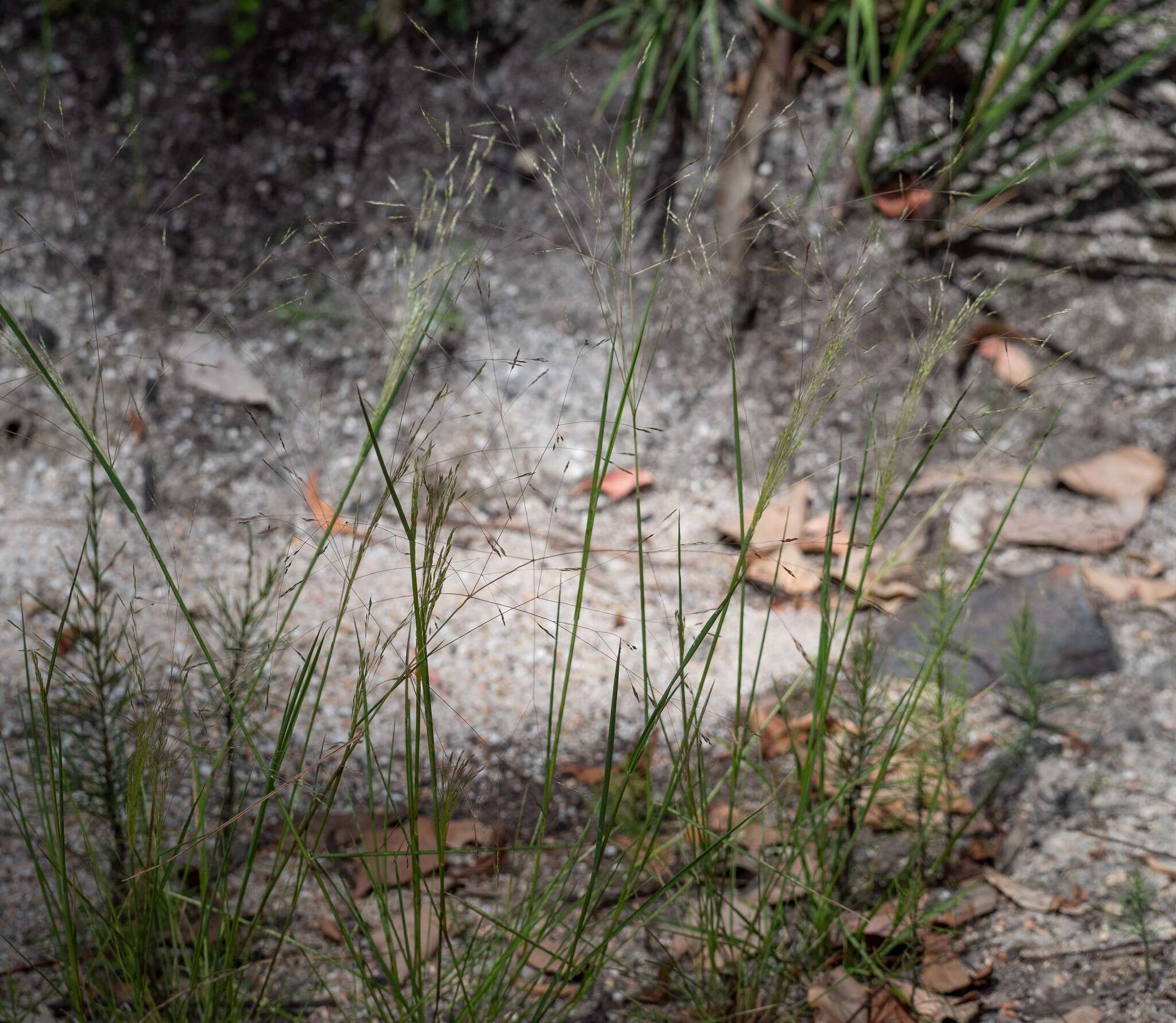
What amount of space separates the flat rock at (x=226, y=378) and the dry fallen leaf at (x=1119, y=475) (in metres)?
1.87

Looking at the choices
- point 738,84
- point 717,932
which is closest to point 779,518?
point 738,84

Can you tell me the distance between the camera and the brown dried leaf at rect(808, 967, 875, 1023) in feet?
3.76

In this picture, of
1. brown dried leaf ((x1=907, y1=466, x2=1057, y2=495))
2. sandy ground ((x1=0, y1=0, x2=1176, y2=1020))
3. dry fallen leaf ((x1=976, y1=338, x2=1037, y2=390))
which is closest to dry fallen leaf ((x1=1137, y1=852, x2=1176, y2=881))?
sandy ground ((x1=0, y1=0, x2=1176, y2=1020))

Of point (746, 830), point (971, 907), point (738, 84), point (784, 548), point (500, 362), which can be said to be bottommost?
point (971, 907)

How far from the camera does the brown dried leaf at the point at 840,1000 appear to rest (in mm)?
1146

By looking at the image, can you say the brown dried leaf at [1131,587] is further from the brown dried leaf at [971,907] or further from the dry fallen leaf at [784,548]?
the brown dried leaf at [971,907]

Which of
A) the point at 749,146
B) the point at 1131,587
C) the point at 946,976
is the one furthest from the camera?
the point at 749,146

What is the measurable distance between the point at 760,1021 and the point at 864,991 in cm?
14

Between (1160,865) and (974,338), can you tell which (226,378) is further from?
(1160,865)

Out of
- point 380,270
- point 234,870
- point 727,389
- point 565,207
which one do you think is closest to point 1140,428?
point 727,389

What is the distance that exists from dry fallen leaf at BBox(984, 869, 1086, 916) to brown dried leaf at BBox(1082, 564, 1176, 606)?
85 centimetres

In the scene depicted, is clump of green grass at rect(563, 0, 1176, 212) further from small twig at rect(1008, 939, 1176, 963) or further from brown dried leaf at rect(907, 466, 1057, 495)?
small twig at rect(1008, 939, 1176, 963)

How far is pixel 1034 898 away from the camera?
1336mm

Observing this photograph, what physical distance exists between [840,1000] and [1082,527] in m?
1.37
